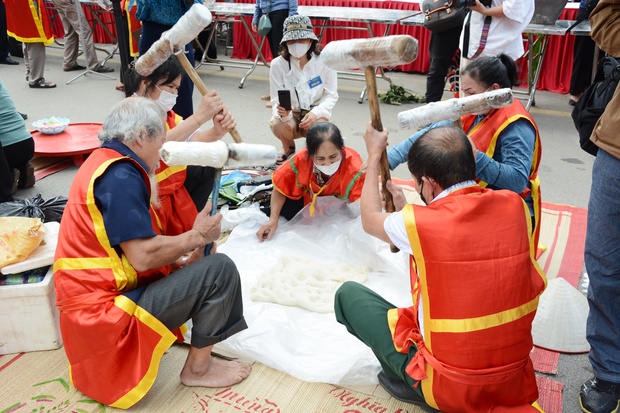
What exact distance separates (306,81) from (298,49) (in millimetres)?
258

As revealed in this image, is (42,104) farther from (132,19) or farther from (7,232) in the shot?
(7,232)

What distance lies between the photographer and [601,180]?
2002mm

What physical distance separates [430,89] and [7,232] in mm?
4173

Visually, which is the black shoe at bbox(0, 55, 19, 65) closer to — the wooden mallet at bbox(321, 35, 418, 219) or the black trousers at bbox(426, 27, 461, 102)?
the black trousers at bbox(426, 27, 461, 102)

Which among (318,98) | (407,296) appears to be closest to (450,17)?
(318,98)

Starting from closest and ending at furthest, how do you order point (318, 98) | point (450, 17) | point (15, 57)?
point (318, 98) < point (450, 17) < point (15, 57)

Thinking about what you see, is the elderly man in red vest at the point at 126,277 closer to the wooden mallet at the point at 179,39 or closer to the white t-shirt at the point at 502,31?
the wooden mallet at the point at 179,39

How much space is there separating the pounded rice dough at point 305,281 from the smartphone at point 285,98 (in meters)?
1.59

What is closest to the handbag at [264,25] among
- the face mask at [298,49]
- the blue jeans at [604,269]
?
the face mask at [298,49]

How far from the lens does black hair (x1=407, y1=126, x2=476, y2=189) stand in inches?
68.8

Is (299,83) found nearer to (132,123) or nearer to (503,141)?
(503,141)

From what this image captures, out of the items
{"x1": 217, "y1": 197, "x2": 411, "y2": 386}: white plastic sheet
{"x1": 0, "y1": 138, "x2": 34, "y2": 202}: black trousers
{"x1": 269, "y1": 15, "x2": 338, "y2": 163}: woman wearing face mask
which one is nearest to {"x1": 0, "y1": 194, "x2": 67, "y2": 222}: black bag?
{"x1": 0, "y1": 138, "x2": 34, "y2": 202}: black trousers

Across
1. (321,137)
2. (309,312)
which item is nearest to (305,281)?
(309,312)

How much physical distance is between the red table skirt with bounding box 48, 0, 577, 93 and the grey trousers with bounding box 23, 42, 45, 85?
2.42 meters
